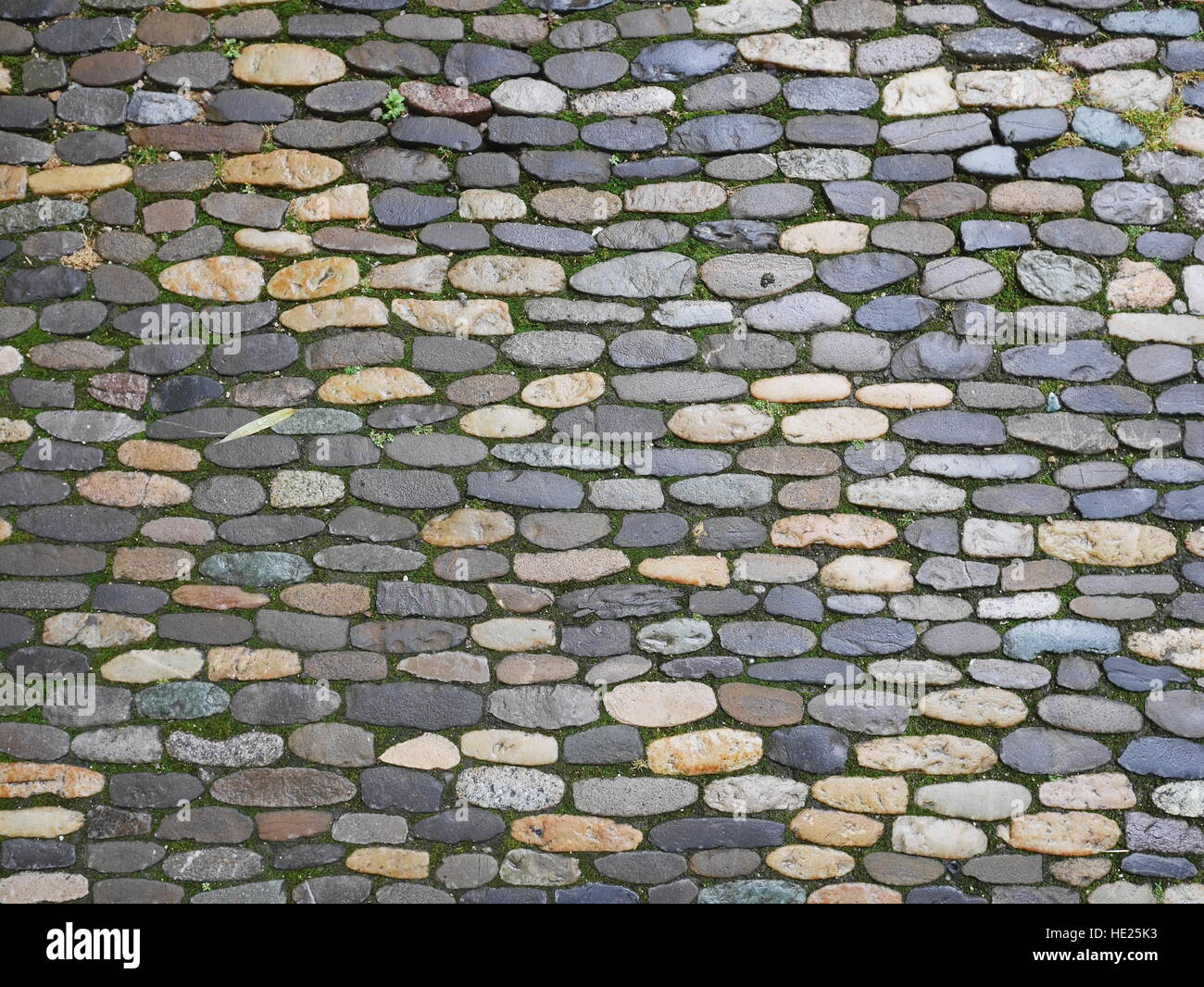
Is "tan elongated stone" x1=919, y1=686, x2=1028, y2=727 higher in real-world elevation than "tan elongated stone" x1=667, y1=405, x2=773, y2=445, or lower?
lower

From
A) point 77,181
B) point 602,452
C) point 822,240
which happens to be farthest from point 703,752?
point 77,181

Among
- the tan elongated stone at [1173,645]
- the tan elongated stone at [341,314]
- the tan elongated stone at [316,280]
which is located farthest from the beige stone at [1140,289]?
the tan elongated stone at [316,280]

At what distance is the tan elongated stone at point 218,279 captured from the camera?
9.80ft

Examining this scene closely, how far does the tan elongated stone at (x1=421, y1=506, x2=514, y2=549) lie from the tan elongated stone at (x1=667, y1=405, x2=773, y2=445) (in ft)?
2.26

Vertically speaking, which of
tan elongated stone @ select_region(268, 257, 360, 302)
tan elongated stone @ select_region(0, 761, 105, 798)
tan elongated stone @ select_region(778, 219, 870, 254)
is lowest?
tan elongated stone @ select_region(0, 761, 105, 798)

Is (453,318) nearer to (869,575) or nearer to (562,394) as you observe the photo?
(562,394)

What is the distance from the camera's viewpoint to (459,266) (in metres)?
2.99

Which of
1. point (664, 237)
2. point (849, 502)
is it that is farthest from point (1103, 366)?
point (664, 237)

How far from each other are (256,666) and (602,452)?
54.2 inches

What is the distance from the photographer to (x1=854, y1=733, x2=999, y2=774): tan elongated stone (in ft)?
9.43

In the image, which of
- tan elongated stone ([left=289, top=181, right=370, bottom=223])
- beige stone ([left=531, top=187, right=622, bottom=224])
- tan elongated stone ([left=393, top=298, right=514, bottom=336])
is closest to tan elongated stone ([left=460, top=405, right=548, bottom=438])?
tan elongated stone ([left=393, top=298, right=514, bottom=336])

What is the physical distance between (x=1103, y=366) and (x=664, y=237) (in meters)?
1.59

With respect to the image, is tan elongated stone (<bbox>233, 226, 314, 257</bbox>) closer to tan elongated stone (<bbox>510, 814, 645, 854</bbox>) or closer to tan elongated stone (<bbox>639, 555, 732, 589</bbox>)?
tan elongated stone (<bbox>639, 555, 732, 589</bbox>)

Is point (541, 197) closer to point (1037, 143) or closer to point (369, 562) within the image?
point (369, 562)
